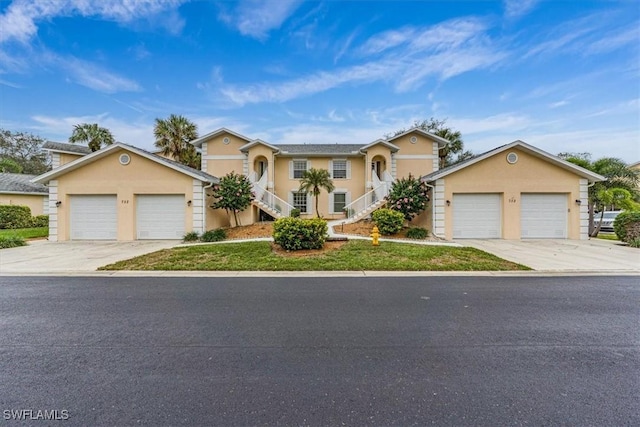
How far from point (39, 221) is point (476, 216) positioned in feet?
97.0

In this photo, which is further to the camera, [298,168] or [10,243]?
[298,168]

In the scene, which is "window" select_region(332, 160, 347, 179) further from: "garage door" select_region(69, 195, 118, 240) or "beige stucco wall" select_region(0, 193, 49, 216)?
"beige stucco wall" select_region(0, 193, 49, 216)

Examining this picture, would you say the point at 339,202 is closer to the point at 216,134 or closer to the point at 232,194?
the point at 232,194

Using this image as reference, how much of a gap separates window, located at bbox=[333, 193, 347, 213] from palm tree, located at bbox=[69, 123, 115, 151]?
66.3 feet

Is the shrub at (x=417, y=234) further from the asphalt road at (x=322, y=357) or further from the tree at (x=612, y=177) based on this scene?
the tree at (x=612, y=177)

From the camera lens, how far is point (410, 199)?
15.0 m

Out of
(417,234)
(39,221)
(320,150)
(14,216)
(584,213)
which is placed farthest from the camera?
(39,221)

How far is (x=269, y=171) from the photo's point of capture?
65.7ft

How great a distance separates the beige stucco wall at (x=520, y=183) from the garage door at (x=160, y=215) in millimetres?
13419

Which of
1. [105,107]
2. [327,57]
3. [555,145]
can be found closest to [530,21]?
[327,57]

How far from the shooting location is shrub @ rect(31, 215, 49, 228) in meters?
21.1

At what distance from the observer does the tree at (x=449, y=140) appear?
1203 inches

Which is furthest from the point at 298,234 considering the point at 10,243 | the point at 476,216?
the point at 10,243

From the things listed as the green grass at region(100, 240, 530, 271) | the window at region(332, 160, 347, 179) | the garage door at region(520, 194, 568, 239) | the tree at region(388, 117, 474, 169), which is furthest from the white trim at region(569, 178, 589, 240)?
the tree at region(388, 117, 474, 169)
